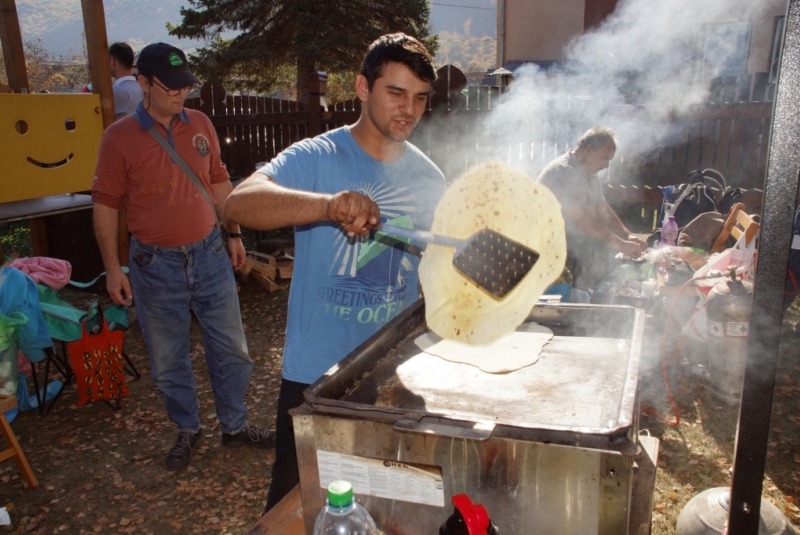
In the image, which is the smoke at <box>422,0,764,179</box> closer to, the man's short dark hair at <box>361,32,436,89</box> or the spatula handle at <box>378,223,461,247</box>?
the man's short dark hair at <box>361,32,436,89</box>

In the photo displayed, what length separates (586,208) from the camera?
4.58m

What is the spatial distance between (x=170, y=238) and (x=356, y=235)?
172cm

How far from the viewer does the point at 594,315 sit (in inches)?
92.5

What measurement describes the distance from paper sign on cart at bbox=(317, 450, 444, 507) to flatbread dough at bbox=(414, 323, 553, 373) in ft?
2.00

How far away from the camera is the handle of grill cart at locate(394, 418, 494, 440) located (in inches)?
49.3

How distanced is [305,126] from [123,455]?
636cm

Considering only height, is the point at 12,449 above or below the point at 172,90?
below

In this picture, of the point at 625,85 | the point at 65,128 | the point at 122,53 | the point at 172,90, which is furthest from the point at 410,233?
the point at 625,85

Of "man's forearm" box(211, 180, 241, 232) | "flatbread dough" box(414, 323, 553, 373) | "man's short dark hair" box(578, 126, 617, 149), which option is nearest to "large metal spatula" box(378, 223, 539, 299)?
"flatbread dough" box(414, 323, 553, 373)

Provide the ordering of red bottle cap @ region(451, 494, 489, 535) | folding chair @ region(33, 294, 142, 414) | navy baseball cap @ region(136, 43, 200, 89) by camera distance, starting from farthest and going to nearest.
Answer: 1. folding chair @ region(33, 294, 142, 414)
2. navy baseball cap @ region(136, 43, 200, 89)
3. red bottle cap @ region(451, 494, 489, 535)

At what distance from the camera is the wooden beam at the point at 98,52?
192 inches

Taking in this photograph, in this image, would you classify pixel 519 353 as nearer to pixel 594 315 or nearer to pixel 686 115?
pixel 594 315

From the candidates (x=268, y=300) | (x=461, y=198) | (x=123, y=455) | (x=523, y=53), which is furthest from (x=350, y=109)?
(x=523, y=53)

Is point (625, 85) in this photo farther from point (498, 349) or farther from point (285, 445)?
point (285, 445)
